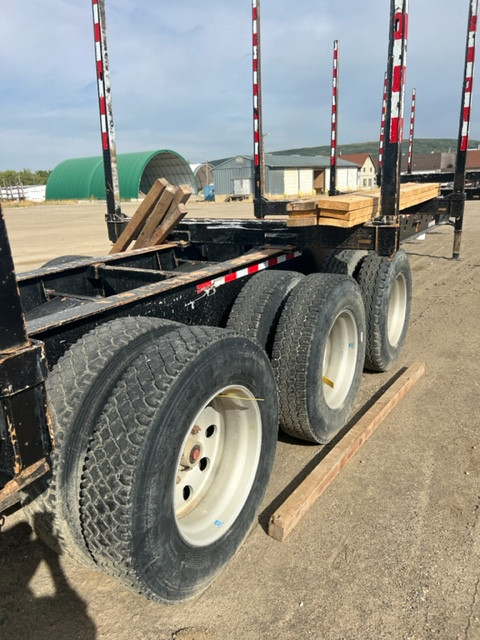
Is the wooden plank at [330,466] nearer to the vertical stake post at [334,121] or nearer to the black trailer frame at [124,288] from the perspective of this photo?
the black trailer frame at [124,288]

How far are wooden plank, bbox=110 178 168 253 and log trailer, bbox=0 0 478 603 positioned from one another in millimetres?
427

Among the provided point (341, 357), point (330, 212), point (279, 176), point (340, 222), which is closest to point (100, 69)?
point (330, 212)

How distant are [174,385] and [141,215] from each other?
9.47ft

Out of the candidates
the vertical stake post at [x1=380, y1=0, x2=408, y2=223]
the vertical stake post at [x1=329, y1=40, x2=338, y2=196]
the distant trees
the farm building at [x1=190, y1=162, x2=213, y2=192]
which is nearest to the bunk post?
the vertical stake post at [x1=329, y1=40, x2=338, y2=196]

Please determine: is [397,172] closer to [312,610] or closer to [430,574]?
[430,574]

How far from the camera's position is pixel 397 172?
3.56 meters

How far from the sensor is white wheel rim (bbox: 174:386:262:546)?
2.28 m

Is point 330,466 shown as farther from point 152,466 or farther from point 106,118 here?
point 106,118

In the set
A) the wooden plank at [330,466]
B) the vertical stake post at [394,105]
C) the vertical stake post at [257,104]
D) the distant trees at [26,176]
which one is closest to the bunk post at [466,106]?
the vertical stake post at [257,104]

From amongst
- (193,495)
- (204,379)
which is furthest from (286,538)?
(204,379)

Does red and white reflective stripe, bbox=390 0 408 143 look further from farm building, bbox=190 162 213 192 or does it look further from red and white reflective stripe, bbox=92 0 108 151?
farm building, bbox=190 162 213 192

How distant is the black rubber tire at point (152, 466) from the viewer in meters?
1.72

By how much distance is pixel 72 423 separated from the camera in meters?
1.80

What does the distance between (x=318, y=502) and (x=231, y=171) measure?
4954 centimetres
